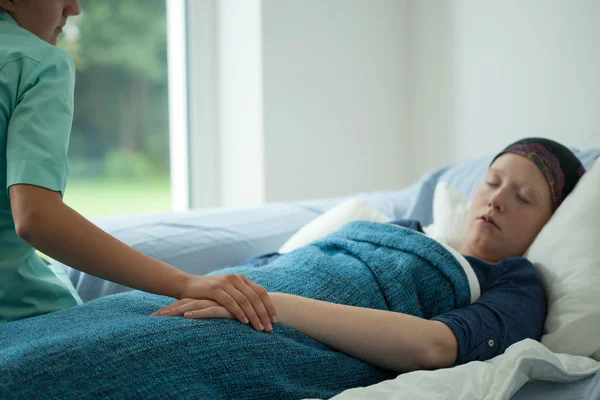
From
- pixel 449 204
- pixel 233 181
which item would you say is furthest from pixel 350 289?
pixel 233 181

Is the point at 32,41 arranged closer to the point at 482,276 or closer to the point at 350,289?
the point at 350,289

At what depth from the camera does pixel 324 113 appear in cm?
281

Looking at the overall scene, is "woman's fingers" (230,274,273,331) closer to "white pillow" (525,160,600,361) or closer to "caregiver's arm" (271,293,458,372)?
"caregiver's arm" (271,293,458,372)

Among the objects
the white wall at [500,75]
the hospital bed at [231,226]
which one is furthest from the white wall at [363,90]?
the hospital bed at [231,226]

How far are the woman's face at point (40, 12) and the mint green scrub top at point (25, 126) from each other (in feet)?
0.06

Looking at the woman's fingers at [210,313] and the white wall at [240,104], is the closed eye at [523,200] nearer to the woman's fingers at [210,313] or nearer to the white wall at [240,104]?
the woman's fingers at [210,313]

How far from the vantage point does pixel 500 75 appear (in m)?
2.52

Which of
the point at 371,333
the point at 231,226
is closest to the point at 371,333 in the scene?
the point at 371,333

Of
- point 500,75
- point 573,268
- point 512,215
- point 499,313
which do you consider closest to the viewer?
point 499,313

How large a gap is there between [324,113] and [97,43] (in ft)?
3.25

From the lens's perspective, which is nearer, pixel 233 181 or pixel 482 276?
pixel 482 276

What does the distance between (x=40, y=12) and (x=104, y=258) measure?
1.31 ft

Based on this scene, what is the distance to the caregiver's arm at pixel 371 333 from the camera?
3.25ft

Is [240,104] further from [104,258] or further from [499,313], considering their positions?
[104,258]
